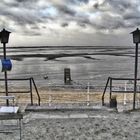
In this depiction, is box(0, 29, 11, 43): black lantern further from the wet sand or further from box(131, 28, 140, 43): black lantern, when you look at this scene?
box(131, 28, 140, 43): black lantern

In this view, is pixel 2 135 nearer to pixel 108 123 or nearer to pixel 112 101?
pixel 108 123

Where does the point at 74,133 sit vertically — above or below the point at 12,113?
below

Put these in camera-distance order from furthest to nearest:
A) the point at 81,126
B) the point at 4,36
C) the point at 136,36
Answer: the point at 4,36
the point at 136,36
the point at 81,126

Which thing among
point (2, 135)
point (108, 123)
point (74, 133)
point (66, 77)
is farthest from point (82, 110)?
point (66, 77)

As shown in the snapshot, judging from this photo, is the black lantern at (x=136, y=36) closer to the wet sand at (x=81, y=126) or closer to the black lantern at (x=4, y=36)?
the wet sand at (x=81, y=126)

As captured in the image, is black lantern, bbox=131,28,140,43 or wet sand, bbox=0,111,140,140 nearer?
wet sand, bbox=0,111,140,140

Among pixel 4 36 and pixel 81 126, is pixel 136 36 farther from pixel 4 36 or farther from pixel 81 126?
pixel 4 36

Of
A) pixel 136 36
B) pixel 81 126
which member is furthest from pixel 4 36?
pixel 136 36

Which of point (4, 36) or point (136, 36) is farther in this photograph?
point (4, 36)

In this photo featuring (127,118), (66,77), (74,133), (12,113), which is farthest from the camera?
(66,77)

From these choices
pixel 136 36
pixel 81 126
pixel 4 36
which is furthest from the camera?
pixel 4 36

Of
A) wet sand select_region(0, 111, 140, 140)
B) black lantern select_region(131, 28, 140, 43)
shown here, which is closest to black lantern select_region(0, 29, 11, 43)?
wet sand select_region(0, 111, 140, 140)

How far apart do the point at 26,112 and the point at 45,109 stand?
601 mm

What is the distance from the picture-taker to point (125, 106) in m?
10.9
